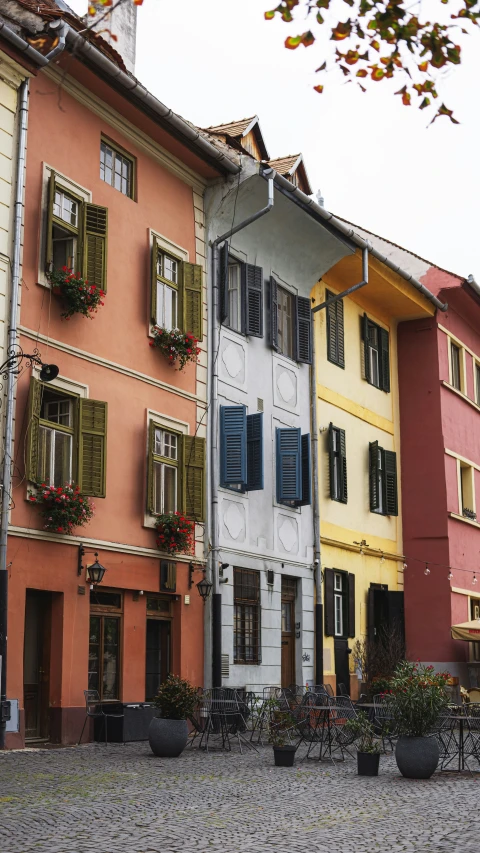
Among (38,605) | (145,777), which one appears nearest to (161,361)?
(38,605)

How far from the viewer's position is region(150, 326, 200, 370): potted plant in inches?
716

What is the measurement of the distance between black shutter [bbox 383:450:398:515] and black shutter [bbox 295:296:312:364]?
4.32 meters

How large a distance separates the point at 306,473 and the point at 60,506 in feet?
23.9

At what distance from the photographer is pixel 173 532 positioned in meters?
17.7

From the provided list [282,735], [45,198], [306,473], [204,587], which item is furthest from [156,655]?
[45,198]

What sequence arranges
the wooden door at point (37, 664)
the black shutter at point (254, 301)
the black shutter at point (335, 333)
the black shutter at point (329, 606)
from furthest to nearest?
the black shutter at point (335, 333)
the black shutter at point (329, 606)
the black shutter at point (254, 301)
the wooden door at point (37, 664)

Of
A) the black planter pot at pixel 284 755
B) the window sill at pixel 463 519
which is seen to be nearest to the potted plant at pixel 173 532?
the black planter pot at pixel 284 755

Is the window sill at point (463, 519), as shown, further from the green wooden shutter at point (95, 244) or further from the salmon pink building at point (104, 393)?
the green wooden shutter at point (95, 244)

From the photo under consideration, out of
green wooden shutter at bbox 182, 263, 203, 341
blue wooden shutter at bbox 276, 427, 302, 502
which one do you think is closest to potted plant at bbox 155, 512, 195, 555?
green wooden shutter at bbox 182, 263, 203, 341

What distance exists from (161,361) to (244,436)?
213cm

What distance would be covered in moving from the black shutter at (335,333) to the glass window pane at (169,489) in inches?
256

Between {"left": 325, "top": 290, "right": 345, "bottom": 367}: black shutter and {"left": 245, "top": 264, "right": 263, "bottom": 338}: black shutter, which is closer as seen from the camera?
{"left": 245, "top": 264, "right": 263, "bottom": 338}: black shutter

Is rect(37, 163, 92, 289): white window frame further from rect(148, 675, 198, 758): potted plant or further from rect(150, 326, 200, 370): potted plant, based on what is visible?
rect(148, 675, 198, 758): potted plant

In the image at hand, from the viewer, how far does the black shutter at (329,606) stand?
73.9 feet
